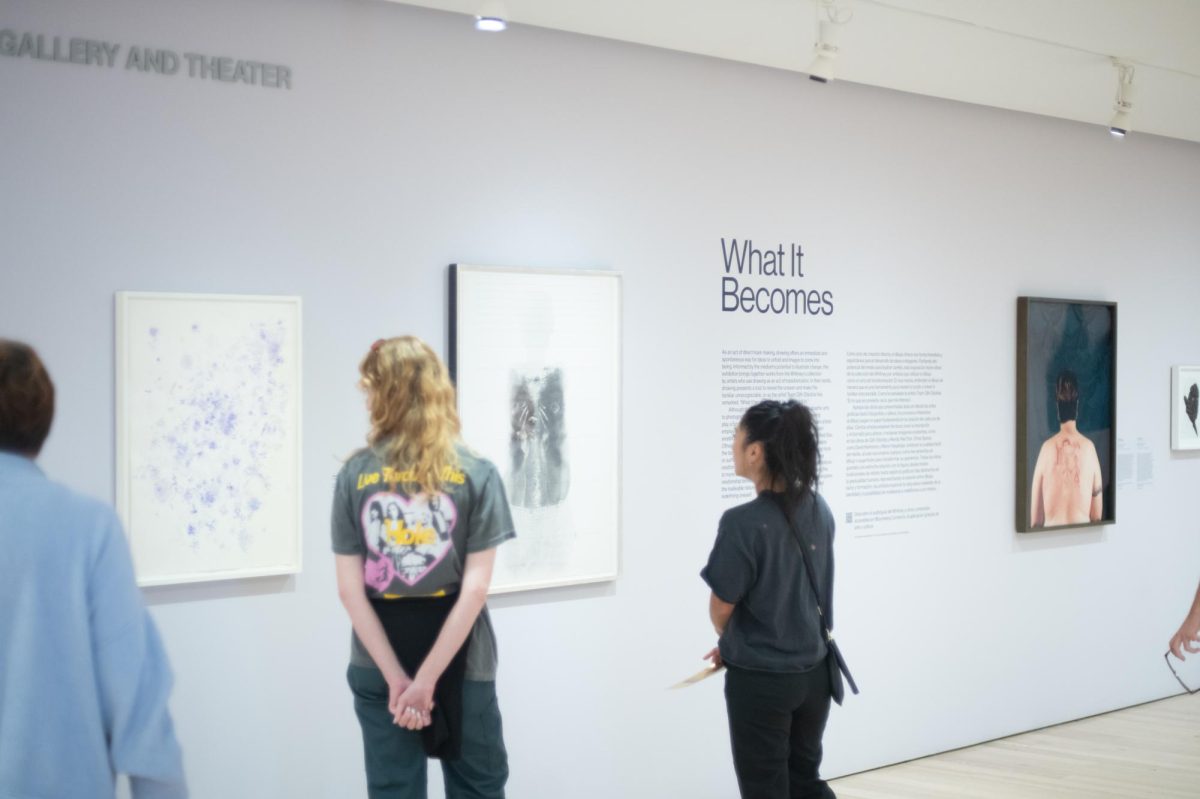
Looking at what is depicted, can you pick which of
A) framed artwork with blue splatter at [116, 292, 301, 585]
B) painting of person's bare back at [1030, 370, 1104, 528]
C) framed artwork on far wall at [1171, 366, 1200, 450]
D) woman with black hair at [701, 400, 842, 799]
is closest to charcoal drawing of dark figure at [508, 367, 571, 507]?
framed artwork with blue splatter at [116, 292, 301, 585]

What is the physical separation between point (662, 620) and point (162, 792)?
10.7 ft

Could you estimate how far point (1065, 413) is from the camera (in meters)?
6.52

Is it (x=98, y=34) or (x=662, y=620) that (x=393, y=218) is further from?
(x=662, y=620)

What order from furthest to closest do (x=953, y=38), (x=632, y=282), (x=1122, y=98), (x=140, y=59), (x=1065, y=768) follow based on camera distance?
(x=1065, y=768) → (x=1122, y=98) → (x=953, y=38) → (x=632, y=282) → (x=140, y=59)

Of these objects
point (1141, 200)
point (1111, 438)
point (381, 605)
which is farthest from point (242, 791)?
point (1141, 200)

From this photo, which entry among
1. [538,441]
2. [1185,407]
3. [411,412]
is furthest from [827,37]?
[1185,407]

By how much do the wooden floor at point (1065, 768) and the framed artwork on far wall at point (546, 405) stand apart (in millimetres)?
1859

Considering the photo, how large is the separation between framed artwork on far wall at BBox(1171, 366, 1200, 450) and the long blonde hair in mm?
5485

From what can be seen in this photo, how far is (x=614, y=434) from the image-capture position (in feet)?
16.0

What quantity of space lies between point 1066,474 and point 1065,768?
1.59m

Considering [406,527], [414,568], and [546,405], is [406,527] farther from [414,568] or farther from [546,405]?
[546,405]

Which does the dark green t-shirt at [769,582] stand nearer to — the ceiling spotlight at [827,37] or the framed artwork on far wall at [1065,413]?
the ceiling spotlight at [827,37]

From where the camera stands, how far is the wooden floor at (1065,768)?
5.48 m

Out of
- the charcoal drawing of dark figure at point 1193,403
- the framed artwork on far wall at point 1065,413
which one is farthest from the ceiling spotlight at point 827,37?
the charcoal drawing of dark figure at point 1193,403
